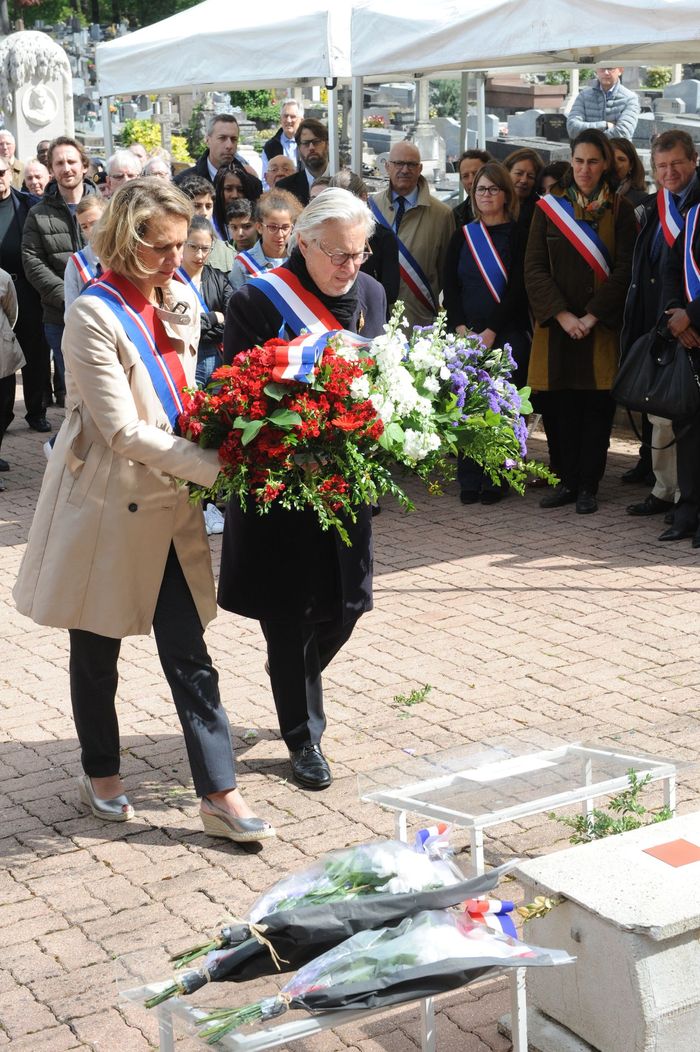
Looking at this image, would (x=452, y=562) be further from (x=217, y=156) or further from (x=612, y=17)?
(x=217, y=156)

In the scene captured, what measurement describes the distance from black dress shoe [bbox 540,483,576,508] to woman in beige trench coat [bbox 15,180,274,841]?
4.41 m

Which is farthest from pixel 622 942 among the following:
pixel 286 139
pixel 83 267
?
pixel 286 139

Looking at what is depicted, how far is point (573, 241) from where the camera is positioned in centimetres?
830

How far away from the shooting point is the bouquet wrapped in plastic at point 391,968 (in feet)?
8.94

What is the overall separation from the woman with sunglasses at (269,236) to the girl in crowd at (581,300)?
4.82 feet

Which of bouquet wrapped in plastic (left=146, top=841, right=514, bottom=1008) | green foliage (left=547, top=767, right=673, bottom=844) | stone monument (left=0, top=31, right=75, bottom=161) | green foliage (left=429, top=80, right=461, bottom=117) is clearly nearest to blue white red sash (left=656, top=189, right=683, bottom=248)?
green foliage (left=547, top=767, right=673, bottom=844)

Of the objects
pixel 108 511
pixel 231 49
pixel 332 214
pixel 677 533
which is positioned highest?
pixel 231 49

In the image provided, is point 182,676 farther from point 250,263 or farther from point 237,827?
point 250,263

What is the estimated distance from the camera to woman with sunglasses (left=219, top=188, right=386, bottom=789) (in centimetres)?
441

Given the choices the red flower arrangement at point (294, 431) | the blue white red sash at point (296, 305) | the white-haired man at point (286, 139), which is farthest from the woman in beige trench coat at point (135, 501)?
the white-haired man at point (286, 139)

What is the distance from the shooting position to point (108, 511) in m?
4.28

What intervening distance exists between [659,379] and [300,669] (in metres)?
3.69

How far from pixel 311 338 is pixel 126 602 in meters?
0.99

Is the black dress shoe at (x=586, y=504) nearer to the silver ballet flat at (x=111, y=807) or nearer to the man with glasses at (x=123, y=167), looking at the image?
the man with glasses at (x=123, y=167)
